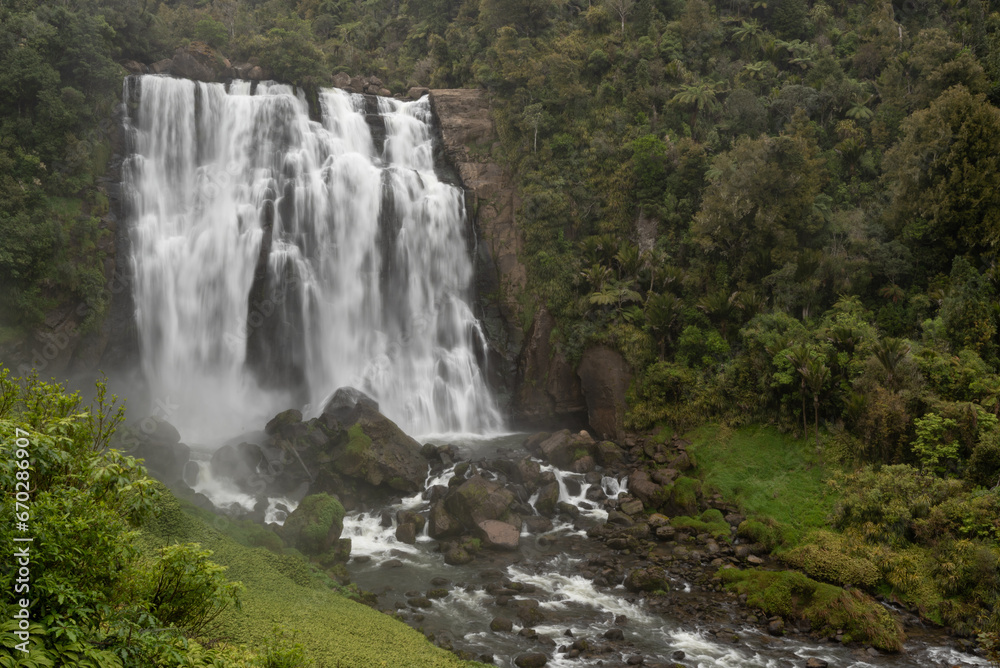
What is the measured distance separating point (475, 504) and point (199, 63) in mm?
28011

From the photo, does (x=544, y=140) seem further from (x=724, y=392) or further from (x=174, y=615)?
(x=174, y=615)

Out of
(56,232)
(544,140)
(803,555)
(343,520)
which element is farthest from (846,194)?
(56,232)

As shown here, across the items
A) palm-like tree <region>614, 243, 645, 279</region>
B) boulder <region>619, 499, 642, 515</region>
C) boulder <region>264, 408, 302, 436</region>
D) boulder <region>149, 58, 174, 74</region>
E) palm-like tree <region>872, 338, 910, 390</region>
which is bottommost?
boulder <region>619, 499, 642, 515</region>

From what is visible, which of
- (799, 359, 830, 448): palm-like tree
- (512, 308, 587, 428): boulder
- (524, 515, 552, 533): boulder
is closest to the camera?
(524, 515, 552, 533): boulder

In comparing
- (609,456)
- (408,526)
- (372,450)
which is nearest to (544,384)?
(609,456)

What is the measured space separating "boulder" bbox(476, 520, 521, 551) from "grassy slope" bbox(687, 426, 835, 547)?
7.27 metres

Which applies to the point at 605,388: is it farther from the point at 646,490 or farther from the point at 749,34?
the point at 749,34

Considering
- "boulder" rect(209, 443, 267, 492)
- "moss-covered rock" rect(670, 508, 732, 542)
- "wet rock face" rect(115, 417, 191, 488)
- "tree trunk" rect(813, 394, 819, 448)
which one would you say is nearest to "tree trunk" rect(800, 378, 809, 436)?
"tree trunk" rect(813, 394, 819, 448)

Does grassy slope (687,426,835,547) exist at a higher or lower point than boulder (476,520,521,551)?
higher

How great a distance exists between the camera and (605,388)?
86.4ft

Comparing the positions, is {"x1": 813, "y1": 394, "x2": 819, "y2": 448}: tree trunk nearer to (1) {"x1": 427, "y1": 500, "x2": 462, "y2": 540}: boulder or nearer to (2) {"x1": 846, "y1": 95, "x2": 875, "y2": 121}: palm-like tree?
(1) {"x1": 427, "y1": 500, "x2": 462, "y2": 540}: boulder

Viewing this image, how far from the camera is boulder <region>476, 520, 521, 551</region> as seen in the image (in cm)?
1781

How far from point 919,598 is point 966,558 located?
4.57 ft

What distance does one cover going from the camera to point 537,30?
3794 centimetres
